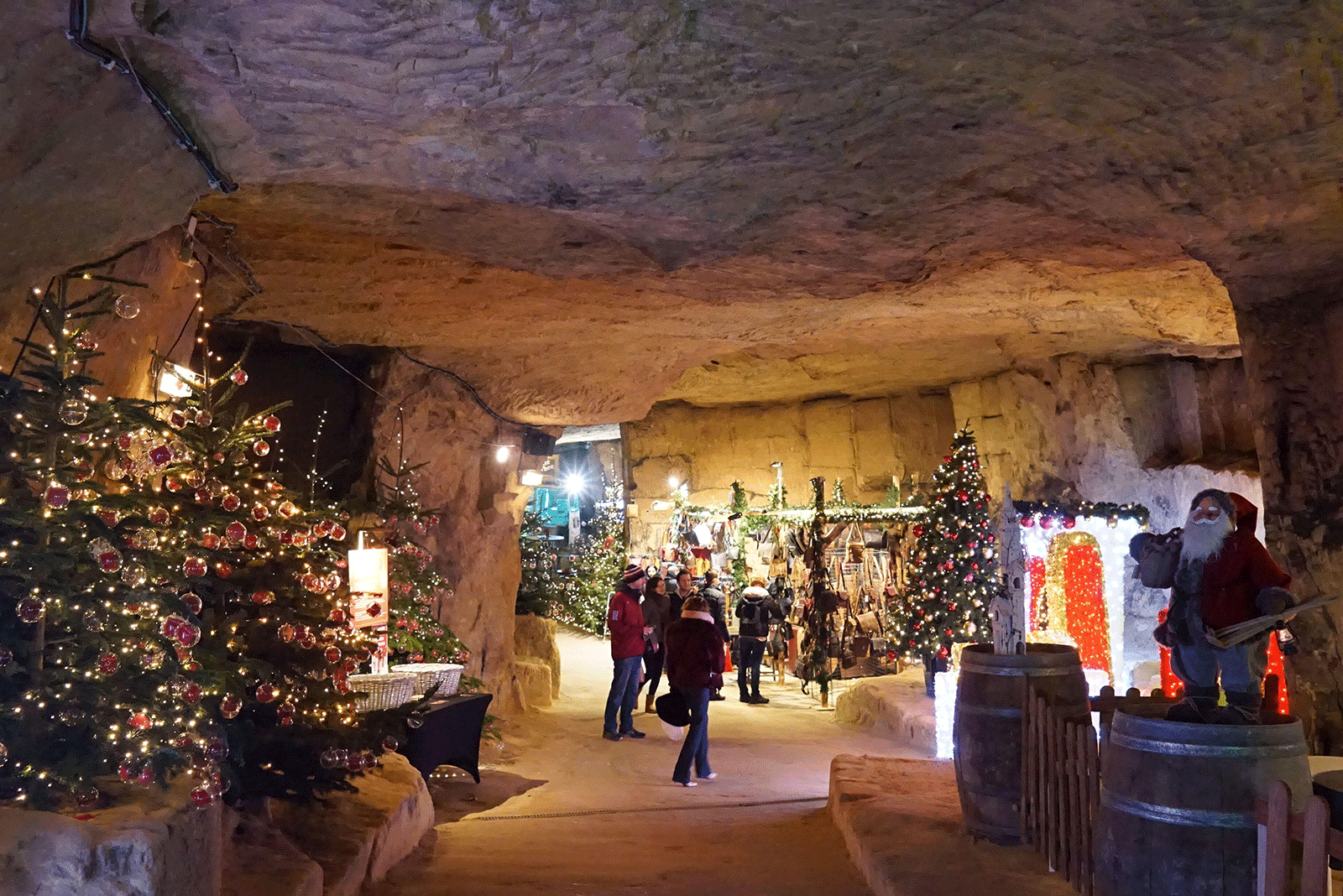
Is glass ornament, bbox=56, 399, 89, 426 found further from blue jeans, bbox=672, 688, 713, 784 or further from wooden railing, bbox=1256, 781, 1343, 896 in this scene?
blue jeans, bbox=672, 688, 713, 784

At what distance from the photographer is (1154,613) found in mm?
12703

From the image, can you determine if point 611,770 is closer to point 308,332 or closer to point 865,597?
point 308,332

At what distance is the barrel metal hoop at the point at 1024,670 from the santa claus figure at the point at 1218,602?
0.79 meters

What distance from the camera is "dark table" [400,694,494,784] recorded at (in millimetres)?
6762

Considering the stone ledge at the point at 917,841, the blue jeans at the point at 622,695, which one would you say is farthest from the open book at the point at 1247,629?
the blue jeans at the point at 622,695

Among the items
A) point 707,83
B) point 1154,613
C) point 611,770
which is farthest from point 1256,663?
point 1154,613

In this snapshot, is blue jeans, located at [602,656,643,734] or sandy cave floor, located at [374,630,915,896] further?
blue jeans, located at [602,656,643,734]

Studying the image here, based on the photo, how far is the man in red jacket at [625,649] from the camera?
978 centimetres

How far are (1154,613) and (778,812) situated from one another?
7.78 metres

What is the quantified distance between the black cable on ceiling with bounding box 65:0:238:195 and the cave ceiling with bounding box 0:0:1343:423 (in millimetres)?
45

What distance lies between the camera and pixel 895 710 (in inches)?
406

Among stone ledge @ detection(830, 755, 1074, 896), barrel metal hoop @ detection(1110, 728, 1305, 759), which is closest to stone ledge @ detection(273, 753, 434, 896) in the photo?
stone ledge @ detection(830, 755, 1074, 896)

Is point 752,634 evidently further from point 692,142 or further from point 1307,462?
point 692,142

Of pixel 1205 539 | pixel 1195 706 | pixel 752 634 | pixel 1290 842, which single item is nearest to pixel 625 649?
pixel 752 634
